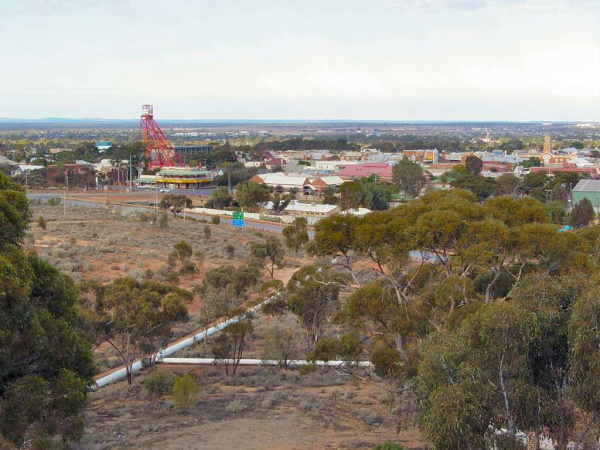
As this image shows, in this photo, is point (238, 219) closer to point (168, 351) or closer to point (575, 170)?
point (168, 351)

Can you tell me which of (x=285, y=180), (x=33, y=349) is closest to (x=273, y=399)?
(x=33, y=349)

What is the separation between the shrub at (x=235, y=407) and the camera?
1578cm

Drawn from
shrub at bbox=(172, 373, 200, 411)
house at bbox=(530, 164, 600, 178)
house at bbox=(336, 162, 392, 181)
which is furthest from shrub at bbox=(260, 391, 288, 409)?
house at bbox=(336, 162, 392, 181)

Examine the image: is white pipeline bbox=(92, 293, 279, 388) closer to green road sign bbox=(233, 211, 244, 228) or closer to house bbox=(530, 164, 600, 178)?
green road sign bbox=(233, 211, 244, 228)

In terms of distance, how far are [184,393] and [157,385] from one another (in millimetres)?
1054

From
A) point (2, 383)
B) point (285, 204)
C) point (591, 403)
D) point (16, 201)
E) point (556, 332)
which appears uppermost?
point (16, 201)

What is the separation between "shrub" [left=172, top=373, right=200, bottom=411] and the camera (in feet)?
50.3

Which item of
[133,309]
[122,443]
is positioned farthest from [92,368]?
[133,309]

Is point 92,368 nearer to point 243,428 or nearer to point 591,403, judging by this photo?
point 243,428

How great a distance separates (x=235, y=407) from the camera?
1584cm

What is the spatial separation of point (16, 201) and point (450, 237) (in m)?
8.91

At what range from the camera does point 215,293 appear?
72.2 feet

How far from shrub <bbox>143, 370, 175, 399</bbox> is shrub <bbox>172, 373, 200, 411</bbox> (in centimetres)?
57

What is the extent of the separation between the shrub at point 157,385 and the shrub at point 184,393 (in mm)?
567
